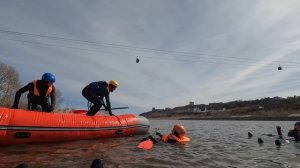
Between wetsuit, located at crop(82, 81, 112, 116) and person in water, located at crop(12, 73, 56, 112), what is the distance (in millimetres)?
2148

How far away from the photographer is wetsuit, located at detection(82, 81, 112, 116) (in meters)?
11.5

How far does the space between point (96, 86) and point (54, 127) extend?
10.6 ft

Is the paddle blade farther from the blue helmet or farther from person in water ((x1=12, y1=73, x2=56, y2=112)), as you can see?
the blue helmet

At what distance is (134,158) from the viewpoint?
7066mm

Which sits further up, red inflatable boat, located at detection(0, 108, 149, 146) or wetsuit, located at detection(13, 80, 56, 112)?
wetsuit, located at detection(13, 80, 56, 112)

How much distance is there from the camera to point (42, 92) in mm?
9289

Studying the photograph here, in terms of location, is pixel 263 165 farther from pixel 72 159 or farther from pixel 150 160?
pixel 72 159

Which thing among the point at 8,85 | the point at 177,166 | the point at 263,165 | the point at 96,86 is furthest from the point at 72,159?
the point at 8,85

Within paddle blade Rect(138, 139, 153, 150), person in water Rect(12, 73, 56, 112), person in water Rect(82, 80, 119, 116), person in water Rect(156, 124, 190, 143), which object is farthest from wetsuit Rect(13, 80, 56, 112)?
person in water Rect(156, 124, 190, 143)

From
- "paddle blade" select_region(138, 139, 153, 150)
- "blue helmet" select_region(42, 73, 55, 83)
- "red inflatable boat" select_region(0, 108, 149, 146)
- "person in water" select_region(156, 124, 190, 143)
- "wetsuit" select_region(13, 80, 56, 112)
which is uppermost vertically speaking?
"blue helmet" select_region(42, 73, 55, 83)

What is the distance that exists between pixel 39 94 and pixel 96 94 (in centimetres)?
282

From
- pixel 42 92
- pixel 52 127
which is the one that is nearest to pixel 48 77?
pixel 42 92

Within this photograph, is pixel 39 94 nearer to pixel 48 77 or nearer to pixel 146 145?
pixel 48 77

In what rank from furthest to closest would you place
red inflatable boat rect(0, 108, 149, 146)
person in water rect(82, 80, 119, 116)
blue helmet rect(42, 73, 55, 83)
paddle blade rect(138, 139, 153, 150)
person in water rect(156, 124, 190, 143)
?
person in water rect(82, 80, 119, 116) < person in water rect(156, 124, 190, 143) < blue helmet rect(42, 73, 55, 83) < paddle blade rect(138, 139, 153, 150) < red inflatable boat rect(0, 108, 149, 146)
